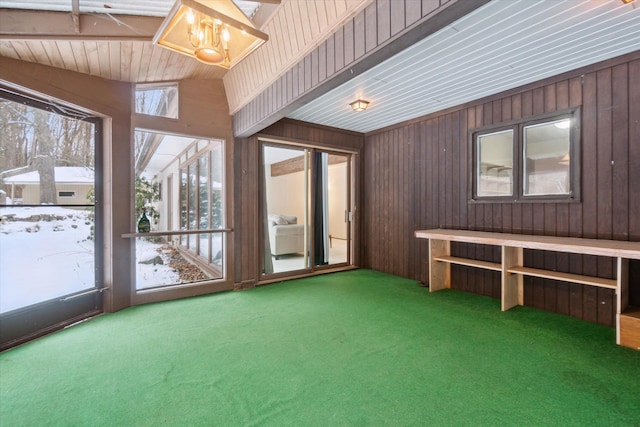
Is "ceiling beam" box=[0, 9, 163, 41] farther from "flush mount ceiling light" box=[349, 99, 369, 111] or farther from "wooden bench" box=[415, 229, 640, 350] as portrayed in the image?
"wooden bench" box=[415, 229, 640, 350]

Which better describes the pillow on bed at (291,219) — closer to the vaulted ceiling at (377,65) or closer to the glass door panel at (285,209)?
the glass door panel at (285,209)

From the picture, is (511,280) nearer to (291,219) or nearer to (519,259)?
(519,259)

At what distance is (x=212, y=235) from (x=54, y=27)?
2664 millimetres

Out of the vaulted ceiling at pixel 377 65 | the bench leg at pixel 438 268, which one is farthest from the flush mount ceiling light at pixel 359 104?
the bench leg at pixel 438 268

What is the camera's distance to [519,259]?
3.38 metres

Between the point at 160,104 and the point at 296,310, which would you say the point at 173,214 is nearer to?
the point at 160,104

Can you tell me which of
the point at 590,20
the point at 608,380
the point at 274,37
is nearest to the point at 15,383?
the point at 274,37

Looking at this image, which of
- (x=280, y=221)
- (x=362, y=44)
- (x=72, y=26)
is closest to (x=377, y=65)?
(x=362, y=44)

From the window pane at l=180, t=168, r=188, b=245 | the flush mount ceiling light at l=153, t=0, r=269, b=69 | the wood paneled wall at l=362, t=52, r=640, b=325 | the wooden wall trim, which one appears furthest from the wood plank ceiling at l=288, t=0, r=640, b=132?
the window pane at l=180, t=168, r=188, b=245

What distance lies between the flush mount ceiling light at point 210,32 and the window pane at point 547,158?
3.23 meters

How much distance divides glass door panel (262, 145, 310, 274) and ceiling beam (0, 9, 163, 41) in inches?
81.8

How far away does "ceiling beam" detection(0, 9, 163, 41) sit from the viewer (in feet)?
7.51

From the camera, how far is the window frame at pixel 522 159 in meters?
3.00

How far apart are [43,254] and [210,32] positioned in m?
2.67
